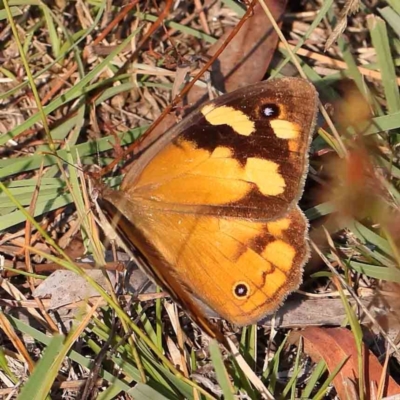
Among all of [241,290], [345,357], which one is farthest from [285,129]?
[345,357]

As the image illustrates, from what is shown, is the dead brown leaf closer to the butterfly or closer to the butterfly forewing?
the butterfly

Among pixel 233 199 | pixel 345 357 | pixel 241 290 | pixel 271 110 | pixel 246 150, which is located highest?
pixel 271 110

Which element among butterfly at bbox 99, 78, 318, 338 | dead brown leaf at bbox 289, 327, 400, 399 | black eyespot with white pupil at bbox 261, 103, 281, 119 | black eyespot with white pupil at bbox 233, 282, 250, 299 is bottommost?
dead brown leaf at bbox 289, 327, 400, 399

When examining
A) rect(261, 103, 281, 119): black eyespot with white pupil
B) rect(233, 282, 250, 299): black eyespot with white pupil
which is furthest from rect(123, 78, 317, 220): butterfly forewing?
rect(233, 282, 250, 299): black eyespot with white pupil

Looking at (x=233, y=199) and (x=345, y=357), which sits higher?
(x=233, y=199)

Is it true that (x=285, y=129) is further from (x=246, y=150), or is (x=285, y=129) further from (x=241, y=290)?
(x=241, y=290)

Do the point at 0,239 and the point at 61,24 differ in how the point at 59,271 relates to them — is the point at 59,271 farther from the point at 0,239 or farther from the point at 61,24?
the point at 61,24

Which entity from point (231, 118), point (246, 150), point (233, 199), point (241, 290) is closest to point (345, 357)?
point (241, 290)
